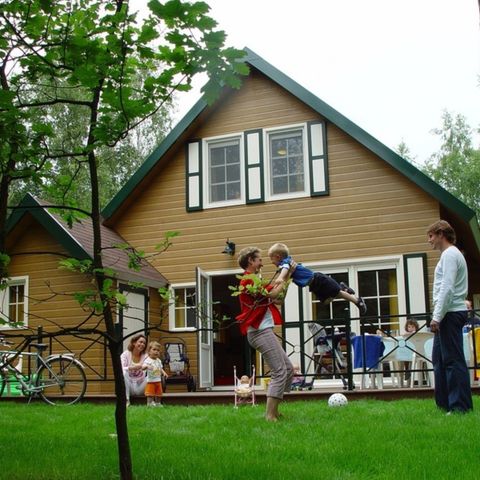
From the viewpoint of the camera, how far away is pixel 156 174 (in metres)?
14.0

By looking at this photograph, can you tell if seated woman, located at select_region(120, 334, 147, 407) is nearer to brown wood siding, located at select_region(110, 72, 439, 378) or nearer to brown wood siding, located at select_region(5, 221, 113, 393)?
brown wood siding, located at select_region(5, 221, 113, 393)

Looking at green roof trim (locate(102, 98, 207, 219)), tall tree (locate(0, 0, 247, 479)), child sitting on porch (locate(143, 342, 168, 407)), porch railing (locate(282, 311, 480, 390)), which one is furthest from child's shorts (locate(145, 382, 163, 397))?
tall tree (locate(0, 0, 247, 479))

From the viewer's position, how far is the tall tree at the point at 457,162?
3447 cm

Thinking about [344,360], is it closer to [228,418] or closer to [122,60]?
[228,418]

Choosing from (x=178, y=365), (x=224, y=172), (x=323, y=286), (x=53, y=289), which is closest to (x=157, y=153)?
(x=224, y=172)

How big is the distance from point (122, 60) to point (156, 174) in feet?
34.6

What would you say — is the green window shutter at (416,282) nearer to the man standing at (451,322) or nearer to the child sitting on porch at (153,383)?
the child sitting on porch at (153,383)

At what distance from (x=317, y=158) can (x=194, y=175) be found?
96.2 inches

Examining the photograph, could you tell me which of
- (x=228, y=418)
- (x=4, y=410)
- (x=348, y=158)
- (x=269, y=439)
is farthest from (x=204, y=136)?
(x=269, y=439)

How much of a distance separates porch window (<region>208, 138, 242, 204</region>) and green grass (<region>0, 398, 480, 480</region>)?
707cm

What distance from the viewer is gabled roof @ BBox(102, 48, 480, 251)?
11.5 m

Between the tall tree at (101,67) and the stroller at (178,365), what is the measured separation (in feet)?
29.0

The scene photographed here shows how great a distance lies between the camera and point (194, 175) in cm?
1368

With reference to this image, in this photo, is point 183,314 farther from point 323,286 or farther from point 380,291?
point 323,286
